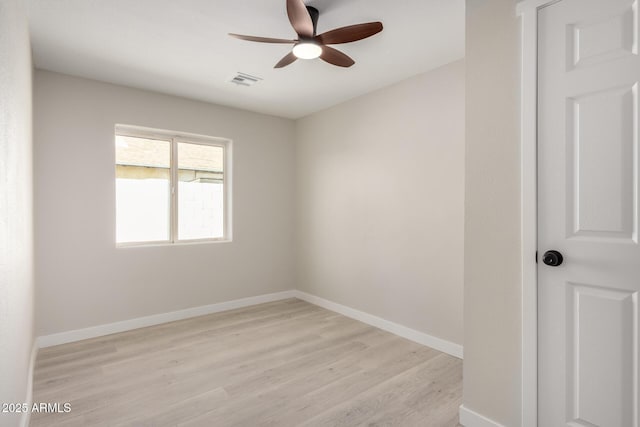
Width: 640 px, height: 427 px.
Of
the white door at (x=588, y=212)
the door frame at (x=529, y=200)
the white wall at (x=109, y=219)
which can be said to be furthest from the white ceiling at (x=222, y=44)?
the white door at (x=588, y=212)

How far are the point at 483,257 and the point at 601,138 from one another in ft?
2.59

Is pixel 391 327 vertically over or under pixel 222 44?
under

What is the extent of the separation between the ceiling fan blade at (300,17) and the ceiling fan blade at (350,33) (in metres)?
0.10

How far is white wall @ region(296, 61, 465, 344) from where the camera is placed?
2979 mm

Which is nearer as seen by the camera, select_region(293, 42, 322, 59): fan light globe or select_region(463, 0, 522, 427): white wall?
select_region(463, 0, 522, 427): white wall

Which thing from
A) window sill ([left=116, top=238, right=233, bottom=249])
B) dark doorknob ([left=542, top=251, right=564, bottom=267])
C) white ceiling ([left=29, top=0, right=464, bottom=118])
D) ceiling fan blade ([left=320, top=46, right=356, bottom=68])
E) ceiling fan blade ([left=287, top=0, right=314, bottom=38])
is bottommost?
window sill ([left=116, top=238, right=233, bottom=249])

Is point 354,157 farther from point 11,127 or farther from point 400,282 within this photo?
point 11,127

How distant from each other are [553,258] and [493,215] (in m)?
0.36

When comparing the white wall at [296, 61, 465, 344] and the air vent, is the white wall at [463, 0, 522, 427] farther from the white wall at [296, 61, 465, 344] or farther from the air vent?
the air vent

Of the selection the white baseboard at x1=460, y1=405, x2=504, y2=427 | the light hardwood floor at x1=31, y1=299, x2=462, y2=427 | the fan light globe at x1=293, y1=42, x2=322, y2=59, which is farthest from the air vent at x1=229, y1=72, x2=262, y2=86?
the white baseboard at x1=460, y1=405, x2=504, y2=427

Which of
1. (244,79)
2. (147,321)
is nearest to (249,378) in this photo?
(147,321)

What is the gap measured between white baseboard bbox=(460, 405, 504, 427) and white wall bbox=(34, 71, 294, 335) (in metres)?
3.07

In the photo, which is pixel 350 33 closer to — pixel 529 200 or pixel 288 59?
pixel 288 59

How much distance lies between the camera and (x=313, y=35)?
2193 millimetres
